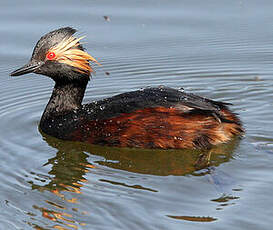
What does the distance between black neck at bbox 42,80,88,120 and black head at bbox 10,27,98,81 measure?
0.55 feet

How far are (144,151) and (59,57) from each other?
1.75 meters

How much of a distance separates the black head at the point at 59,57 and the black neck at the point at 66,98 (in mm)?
167

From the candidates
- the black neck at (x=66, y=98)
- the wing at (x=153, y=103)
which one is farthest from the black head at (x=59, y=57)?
the wing at (x=153, y=103)

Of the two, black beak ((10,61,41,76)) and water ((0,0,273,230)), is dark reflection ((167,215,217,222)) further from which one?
black beak ((10,61,41,76))

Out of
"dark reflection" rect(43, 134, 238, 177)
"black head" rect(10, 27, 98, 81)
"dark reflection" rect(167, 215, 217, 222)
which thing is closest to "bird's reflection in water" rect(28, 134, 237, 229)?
"dark reflection" rect(43, 134, 238, 177)

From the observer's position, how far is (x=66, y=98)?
8.50 meters

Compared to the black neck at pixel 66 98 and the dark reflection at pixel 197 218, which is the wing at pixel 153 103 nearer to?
the black neck at pixel 66 98

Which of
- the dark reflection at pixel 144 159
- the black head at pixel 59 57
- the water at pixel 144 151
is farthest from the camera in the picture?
→ the black head at pixel 59 57

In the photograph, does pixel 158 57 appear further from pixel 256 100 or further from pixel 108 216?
pixel 108 216

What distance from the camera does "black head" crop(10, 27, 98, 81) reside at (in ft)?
27.3

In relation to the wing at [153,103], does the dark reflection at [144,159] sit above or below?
below

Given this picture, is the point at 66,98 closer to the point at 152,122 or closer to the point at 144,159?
the point at 152,122

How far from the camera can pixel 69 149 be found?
7.82 m

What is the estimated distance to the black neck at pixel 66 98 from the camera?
27.9ft
